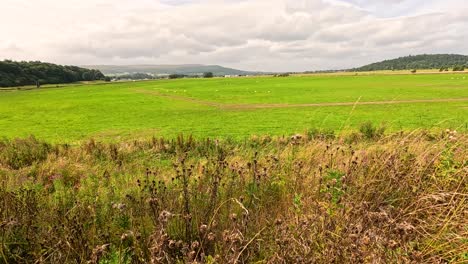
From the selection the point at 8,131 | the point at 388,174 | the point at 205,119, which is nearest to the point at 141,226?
the point at 388,174

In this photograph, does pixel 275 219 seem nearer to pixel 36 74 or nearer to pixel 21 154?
pixel 21 154

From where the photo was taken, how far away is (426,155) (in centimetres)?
528

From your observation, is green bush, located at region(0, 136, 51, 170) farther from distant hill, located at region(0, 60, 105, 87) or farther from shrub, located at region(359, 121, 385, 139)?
distant hill, located at region(0, 60, 105, 87)

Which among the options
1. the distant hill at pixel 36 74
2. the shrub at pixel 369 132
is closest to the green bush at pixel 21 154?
the shrub at pixel 369 132

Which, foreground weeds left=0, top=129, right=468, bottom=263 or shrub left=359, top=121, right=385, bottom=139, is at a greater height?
foreground weeds left=0, top=129, right=468, bottom=263

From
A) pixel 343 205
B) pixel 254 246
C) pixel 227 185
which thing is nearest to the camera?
pixel 254 246

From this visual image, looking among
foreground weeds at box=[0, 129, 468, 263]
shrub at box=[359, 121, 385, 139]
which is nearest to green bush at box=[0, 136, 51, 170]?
foreground weeds at box=[0, 129, 468, 263]

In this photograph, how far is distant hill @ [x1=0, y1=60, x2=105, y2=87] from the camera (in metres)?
133

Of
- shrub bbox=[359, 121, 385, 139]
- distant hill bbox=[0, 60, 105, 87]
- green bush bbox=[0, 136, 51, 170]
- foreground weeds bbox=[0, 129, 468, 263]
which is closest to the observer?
foreground weeds bbox=[0, 129, 468, 263]

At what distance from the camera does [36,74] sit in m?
148

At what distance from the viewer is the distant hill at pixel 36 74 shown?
5223 inches

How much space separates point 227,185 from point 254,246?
5.95ft

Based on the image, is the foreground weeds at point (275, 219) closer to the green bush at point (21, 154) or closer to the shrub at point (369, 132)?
the green bush at point (21, 154)

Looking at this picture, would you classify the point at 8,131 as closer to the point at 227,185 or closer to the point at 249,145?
the point at 249,145
